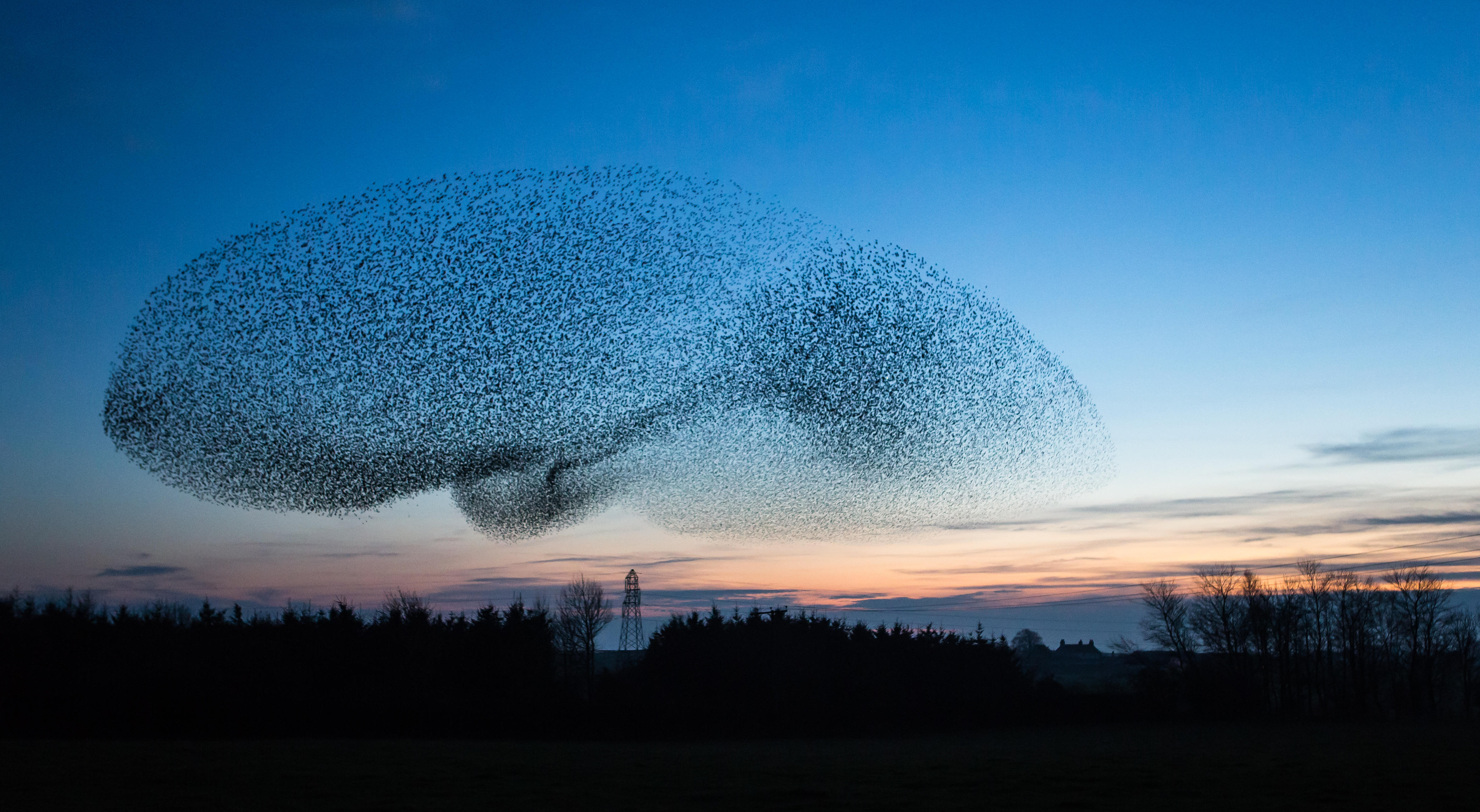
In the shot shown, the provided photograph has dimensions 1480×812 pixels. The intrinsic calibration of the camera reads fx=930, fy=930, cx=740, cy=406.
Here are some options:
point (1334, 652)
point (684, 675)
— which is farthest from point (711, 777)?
point (1334, 652)

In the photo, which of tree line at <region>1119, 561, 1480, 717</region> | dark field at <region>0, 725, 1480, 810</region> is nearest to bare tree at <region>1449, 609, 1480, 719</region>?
tree line at <region>1119, 561, 1480, 717</region>

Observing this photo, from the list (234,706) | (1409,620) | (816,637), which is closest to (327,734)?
(234,706)

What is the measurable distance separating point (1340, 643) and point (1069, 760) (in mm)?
71709

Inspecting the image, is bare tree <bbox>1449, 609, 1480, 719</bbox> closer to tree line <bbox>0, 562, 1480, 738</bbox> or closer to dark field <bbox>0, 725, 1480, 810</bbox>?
tree line <bbox>0, 562, 1480, 738</bbox>

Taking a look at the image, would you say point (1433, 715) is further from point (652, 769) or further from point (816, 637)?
point (652, 769)

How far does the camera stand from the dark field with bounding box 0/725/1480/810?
2230cm

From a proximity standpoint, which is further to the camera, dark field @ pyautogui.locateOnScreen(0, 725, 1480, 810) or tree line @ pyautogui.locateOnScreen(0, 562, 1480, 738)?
tree line @ pyautogui.locateOnScreen(0, 562, 1480, 738)

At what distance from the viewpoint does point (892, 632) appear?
81750mm

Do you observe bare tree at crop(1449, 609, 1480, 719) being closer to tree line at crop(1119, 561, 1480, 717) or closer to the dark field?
tree line at crop(1119, 561, 1480, 717)

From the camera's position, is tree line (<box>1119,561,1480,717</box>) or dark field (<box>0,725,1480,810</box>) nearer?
dark field (<box>0,725,1480,810</box>)

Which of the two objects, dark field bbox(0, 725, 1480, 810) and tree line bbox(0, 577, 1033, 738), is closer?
dark field bbox(0, 725, 1480, 810)

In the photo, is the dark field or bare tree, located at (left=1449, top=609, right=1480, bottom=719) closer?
the dark field

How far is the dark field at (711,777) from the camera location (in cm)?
2230

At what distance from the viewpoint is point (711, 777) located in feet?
96.6
